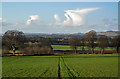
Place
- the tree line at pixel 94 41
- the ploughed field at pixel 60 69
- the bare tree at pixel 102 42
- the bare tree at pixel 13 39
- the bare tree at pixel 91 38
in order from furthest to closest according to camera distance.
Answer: the bare tree at pixel 91 38
the tree line at pixel 94 41
the bare tree at pixel 102 42
the bare tree at pixel 13 39
the ploughed field at pixel 60 69

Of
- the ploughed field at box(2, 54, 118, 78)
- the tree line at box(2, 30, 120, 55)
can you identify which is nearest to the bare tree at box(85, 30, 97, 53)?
the tree line at box(2, 30, 120, 55)

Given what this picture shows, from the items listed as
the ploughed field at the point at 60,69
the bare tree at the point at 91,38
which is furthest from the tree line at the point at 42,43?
the ploughed field at the point at 60,69

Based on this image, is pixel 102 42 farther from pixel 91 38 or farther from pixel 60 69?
pixel 60 69

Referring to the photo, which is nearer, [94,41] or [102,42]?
[102,42]

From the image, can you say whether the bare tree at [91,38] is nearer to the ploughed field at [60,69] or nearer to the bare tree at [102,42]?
the bare tree at [102,42]

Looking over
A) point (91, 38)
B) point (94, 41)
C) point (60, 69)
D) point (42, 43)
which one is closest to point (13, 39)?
point (42, 43)

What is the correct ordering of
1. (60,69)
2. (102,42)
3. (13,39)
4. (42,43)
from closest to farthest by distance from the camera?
(60,69) < (13,39) < (102,42) < (42,43)

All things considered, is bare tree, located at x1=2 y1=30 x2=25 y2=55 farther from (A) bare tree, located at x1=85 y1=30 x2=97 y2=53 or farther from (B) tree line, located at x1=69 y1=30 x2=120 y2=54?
(A) bare tree, located at x1=85 y1=30 x2=97 y2=53

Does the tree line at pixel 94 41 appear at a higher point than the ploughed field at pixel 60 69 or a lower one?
higher

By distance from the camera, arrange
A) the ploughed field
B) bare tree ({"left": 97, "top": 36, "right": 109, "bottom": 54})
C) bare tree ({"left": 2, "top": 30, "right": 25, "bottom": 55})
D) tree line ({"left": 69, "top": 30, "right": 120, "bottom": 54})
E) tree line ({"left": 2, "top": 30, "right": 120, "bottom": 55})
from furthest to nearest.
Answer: tree line ({"left": 69, "top": 30, "right": 120, "bottom": 54}) → bare tree ({"left": 97, "top": 36, "right": 109, "bottom": 54}) → tree line ({"left": 2, "top": 30, "right": 120, "bottom": 55}) → bare tree ({"left": 2, "top": 30, "right": 25, "bottom": 55}) → the ploughed field

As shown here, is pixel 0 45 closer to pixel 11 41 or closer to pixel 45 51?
pixel 11 41

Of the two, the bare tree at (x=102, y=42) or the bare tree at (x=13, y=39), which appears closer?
the bare tree at (x=13, y=39)

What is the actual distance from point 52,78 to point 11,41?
1588 inches

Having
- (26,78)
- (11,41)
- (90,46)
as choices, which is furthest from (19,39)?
(26,78)
